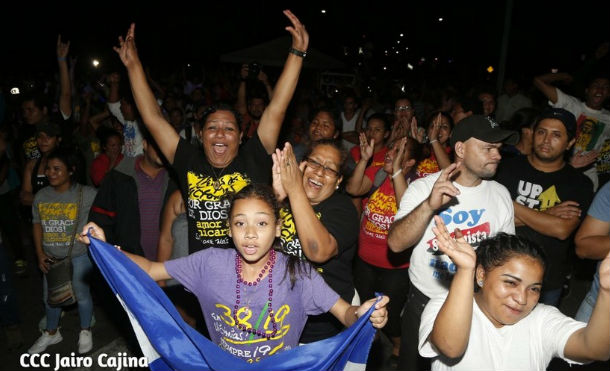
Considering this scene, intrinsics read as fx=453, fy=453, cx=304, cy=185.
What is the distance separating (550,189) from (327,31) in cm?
2578

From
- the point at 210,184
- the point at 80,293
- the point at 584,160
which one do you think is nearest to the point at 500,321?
the point at 210,184

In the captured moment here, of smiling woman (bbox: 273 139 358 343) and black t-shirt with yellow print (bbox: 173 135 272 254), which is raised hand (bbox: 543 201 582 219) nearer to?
smiling woman (bbox: 273 139 358 343)

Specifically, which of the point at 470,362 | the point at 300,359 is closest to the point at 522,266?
the point at 470,362

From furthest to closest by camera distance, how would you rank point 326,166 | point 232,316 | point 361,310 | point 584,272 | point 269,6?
1. point 269,6
2. point 584,272
3. point 326,166
4. point 232,316
5. point 361,310

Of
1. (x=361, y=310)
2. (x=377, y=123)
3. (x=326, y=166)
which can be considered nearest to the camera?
(x=361, y=310)

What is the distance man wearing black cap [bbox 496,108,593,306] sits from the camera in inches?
130

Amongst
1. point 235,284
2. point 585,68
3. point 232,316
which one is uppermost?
point 585,68

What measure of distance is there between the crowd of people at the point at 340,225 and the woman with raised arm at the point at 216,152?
0.5 inches

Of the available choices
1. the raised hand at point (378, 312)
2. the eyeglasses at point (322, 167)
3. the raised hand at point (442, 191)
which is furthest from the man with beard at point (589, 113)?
the raised hand at point (378, 312)

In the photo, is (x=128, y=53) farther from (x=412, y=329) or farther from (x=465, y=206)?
(x=412, y=329)

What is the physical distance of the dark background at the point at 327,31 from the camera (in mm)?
16375

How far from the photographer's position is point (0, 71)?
1473cm

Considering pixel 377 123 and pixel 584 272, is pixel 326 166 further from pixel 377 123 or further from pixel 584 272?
pixel 584 272

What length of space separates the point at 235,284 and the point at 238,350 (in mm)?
356
